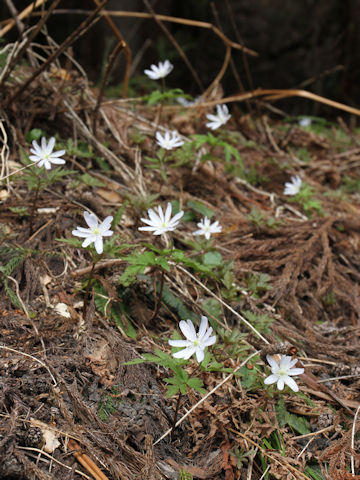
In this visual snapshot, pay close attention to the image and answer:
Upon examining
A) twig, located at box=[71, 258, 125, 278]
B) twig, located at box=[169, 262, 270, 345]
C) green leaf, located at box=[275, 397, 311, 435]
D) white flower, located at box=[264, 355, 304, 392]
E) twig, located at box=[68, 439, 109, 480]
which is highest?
twig, located at box=[71, 258, 125, 278]

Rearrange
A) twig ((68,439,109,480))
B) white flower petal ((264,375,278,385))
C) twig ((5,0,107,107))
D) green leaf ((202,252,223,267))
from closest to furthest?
twig ((68,439,109,480))
white flower petal ((264,375,278,385))
green leaf ((202,252,223,267))
twig ((5,0,107,107))

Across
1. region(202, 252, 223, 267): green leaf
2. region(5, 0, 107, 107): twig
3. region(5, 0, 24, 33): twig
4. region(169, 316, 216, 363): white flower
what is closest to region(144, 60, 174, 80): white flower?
region(5, 0, 107, 107): twig

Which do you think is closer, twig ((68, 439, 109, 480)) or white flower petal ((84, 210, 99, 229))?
twig ((68, 439, 109, 480))

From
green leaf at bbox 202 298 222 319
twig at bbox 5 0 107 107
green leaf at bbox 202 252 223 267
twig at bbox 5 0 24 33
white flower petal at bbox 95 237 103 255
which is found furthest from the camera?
twig at bbox 5 0 24 33

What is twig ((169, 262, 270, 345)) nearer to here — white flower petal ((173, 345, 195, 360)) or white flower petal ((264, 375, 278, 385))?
white flower petal ((264, 375, 278, 385))

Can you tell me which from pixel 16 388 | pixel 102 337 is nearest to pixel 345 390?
pixel 102 337

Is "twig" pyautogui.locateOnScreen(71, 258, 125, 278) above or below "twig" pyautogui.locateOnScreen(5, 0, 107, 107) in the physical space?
below

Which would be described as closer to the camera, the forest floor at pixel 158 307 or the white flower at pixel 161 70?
the forest floor at pixel 158 307

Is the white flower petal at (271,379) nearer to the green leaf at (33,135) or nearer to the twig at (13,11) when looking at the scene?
the green leaf at (33,135)

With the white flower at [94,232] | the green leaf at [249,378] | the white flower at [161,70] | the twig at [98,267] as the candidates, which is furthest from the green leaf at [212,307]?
the white flower at [161,70]
